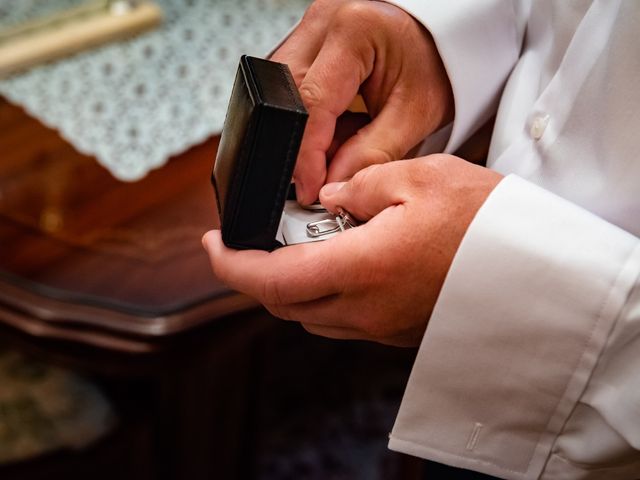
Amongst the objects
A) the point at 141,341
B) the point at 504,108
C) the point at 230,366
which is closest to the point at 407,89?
A: the point at 504,108

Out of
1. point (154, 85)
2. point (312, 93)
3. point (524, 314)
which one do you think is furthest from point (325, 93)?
point (154, 85)

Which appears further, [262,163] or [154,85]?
[154,85]

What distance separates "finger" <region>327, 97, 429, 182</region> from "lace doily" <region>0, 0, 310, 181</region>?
738 millimetres

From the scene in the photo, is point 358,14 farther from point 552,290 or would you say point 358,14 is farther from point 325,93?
point 552,290

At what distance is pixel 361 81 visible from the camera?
29.3 inches

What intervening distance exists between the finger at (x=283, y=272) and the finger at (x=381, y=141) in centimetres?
13

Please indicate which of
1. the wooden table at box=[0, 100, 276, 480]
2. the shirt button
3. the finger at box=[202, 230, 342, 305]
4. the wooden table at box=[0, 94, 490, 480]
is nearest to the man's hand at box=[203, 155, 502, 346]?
the finger at box=[202, 230, 342, 305]

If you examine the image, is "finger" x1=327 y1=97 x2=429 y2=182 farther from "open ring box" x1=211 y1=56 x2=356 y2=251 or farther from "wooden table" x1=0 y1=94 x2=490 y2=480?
"wooden table" x1=0 y1=94 x2=490 y2=480

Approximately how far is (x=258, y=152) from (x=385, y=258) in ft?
0.41

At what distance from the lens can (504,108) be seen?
806 mm

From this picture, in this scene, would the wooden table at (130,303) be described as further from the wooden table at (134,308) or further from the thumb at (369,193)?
the thumb at (369,193)

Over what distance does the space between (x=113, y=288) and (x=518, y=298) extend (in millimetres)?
744

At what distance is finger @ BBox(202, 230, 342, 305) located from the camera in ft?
2.01

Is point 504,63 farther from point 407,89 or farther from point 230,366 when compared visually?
point 230,366
